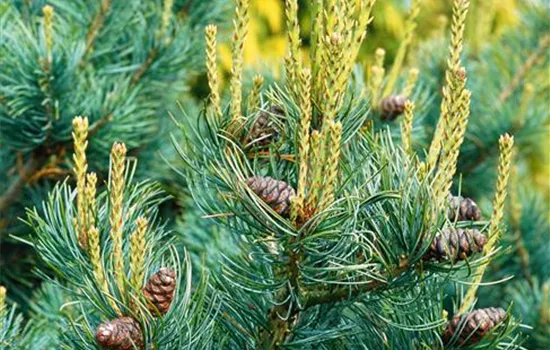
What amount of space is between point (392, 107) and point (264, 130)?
0.90ft

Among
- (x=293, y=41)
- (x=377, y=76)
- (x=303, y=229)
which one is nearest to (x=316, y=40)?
(x=293, y=41)

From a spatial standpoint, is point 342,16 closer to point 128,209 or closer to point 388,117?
point 128,209

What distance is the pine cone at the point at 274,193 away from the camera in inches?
20.3

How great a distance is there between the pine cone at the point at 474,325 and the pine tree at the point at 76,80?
46cm

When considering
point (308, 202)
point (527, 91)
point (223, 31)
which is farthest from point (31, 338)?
point (527, 91)

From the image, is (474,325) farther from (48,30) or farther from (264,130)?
(48,30)

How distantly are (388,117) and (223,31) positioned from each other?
44cm

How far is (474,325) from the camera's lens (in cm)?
55

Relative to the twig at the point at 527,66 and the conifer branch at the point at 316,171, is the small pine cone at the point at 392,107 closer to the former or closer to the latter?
the conifer branch at the point at 316,171

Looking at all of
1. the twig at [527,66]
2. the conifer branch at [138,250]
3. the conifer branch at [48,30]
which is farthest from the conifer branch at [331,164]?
the twig at [527,66]

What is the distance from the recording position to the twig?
1243mm

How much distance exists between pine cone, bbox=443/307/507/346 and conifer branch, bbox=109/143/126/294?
214mm

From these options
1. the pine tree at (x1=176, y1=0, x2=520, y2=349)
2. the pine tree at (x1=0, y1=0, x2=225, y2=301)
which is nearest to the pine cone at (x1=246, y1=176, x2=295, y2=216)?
the pine tree at (x1=176, y1=0, x2=520, y2=349)

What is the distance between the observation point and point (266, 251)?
0.58m
